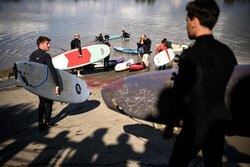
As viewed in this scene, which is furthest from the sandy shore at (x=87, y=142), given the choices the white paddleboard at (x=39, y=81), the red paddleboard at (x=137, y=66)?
the red paddleboard at (x=137, y=66)

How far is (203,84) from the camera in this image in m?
1.62

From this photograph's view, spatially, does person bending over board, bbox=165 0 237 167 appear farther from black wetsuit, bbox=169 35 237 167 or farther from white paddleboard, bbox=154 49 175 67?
white paddleboard, bbox=154 49 175 67

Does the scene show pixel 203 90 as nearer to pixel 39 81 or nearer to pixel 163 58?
pixel 39 81

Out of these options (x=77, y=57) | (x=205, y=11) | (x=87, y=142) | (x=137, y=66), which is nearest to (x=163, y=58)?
(x=137, y=66)

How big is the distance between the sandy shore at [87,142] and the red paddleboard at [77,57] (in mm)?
4691

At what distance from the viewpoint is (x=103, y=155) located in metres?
3.05

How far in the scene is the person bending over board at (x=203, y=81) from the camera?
1.61m

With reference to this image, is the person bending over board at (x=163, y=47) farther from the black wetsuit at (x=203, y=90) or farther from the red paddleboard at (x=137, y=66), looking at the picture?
the black wetsuit at (x=203, y=90)

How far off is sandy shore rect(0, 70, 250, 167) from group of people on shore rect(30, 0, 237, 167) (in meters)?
1.20

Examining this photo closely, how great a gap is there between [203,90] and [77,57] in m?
8.74

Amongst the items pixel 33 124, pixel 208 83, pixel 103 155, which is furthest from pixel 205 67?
pixel 33 124

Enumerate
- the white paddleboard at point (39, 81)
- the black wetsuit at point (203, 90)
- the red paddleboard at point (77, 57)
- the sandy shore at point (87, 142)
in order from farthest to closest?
the red paddleboard at point (77, 57) < the white paddleboard at point (39, 81) < the sandy shore at point (87, 142) < the black wetsuit at point (203, 90)

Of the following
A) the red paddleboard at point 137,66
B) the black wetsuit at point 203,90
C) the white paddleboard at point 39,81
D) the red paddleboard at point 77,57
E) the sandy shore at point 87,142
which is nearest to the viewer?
the black wetsuit at point 203,90

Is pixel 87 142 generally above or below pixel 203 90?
below
